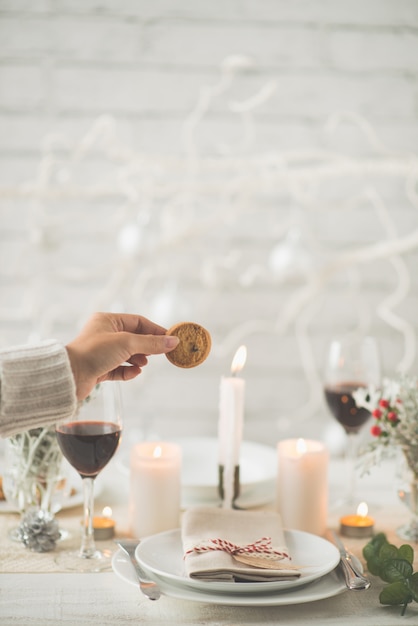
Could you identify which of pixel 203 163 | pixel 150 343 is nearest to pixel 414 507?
pixel 150 343

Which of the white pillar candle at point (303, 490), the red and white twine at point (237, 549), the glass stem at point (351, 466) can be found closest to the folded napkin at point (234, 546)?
the red and white twine at point (237, 549)

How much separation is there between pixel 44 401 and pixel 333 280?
1.54 metres

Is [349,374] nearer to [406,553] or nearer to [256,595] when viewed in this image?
[406,553]

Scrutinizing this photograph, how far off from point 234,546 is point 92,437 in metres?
0.24

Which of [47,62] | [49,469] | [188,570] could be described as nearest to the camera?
[188,570]

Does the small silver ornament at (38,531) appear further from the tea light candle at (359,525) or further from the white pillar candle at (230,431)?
the tea light candle at (359,525)

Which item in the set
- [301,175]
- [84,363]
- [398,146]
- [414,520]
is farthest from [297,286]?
[84,363]

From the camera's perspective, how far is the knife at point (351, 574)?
93cm

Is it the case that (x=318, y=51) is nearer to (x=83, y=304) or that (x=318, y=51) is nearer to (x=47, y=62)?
(x=47, y=62)

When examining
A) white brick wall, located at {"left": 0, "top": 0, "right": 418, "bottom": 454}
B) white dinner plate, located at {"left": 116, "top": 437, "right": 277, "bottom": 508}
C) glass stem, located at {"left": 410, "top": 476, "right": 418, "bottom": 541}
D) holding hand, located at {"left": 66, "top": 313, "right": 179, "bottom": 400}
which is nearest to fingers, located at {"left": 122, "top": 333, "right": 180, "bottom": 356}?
holding hand, located at {"left": 66, "top": 313, "right": 179, "bottom": 400}

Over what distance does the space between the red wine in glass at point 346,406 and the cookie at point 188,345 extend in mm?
400

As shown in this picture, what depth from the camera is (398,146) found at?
2.32m

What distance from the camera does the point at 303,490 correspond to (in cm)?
118

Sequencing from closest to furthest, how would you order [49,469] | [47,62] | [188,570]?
[188,570] < [49,469] < [47,62]
